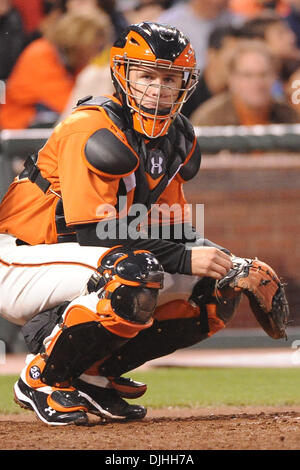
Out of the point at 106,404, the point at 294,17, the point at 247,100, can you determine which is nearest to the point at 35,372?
the point at 106,404

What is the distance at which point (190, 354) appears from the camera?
7.42m

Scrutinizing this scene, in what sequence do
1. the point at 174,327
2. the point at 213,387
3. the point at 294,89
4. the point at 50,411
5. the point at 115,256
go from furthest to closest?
the point at 294,89 < the point at 213,387 < the point at 174,327 < the point at 50,411 < the point at 115,256

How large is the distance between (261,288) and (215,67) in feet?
16.0

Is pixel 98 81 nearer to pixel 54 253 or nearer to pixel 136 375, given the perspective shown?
pixel 136 375

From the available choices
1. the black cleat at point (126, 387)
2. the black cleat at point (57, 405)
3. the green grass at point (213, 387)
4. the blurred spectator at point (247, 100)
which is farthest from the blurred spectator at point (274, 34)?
the black cleat at point (57, 405)

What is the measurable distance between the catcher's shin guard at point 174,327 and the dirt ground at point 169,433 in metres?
0.30

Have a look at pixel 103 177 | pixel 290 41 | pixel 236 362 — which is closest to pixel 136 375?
pixel 236 362

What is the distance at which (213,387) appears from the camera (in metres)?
5.89

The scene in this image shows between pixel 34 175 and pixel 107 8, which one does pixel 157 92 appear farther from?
pixel 107 8

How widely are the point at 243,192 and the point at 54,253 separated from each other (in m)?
3.65

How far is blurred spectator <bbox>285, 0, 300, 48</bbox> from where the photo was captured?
9.45 m

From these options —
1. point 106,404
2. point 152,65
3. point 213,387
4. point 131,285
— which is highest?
point 152,65

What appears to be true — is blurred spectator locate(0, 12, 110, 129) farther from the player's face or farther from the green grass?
the player's face

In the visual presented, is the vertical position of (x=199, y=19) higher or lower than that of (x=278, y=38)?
higher
